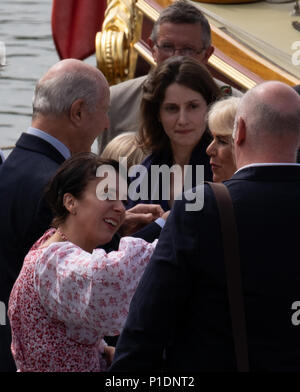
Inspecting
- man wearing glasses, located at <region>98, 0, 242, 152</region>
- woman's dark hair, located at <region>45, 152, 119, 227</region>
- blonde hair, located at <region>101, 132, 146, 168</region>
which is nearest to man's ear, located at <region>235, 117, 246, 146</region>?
woman's dark hair, located at <region>45, 152, 119, 227</region>

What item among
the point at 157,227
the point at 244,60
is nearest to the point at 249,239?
the point at 157,227

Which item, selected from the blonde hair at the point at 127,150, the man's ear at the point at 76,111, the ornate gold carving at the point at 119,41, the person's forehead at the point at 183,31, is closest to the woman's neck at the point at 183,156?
the blonde hair at the point at 127,150

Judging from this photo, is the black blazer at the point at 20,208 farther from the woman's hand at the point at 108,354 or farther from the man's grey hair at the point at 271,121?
the man's grey hair at the point at 271,121

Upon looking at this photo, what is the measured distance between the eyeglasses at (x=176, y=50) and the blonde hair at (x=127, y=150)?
441 millimetres

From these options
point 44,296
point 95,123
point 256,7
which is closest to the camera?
point 44,296

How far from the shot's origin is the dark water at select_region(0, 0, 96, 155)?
8.45 metres

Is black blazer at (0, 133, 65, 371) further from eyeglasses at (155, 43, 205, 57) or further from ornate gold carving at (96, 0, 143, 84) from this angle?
ornate gold carving at (96, 0, 143, 84)

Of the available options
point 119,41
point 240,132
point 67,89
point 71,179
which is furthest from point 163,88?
point 119,41

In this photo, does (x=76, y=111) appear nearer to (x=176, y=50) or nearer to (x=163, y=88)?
(x=163, y=88)

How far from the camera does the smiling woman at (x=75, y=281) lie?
214 centimetres

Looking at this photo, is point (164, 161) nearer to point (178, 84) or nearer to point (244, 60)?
point (178, 84)

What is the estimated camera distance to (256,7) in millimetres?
4949

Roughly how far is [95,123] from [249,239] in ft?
2.96
